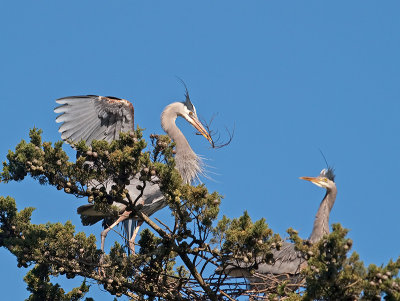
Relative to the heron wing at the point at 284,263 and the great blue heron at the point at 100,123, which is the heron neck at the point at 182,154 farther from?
the heron wing at the point at 284,263

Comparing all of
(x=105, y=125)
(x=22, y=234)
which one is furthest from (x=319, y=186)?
(x=22, y=234)

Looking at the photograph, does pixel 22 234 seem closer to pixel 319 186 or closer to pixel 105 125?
pixel 105 125

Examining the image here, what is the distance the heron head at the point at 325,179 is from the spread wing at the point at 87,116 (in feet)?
8.52

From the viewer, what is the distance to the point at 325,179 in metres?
11.4

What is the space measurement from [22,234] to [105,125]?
8.63ft

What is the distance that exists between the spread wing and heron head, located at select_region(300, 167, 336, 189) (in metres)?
2.60

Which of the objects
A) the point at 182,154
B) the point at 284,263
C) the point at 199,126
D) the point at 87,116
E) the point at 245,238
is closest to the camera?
the point at 245,238

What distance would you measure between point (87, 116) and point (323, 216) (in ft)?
10.9

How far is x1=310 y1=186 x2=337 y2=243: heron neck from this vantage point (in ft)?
35.3

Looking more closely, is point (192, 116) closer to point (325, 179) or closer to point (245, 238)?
point (325, 179)

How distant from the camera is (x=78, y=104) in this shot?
10.9 metres

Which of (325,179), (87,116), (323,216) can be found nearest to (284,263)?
(323,216)

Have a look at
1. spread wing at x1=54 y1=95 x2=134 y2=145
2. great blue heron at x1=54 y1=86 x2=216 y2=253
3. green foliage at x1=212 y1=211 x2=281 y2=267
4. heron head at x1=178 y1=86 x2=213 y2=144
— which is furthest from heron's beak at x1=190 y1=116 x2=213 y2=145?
green foliage at x1=212 y1=211 x2=281 y2=267

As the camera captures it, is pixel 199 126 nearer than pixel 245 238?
No
